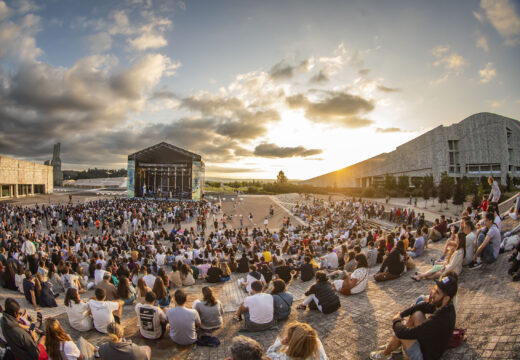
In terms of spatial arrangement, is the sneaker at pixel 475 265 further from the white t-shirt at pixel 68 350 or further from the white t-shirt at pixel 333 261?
the white t-shirt at pixel 68 350

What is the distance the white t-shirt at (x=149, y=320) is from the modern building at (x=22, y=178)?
50.4m

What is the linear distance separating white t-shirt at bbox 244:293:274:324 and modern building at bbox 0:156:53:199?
51638 mm

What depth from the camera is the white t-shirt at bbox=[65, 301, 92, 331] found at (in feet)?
14.3

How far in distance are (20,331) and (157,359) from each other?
1.84 metres

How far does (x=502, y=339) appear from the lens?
116 inches

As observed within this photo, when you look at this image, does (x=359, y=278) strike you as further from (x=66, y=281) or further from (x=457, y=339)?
(x=66, y=281)

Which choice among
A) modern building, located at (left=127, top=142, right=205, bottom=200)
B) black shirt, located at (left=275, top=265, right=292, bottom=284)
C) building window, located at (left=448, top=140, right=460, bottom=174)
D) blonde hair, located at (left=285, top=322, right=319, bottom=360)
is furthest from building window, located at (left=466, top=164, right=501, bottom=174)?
blonde hair, located at (left=285, top=322, right=319, bottom=360)

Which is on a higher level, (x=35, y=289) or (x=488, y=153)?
(x=488, y=153)

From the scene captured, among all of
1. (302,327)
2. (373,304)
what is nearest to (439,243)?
(373,304)

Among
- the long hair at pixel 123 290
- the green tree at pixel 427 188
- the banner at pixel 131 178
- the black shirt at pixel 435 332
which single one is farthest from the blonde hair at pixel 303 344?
the banner at pixel 131 178

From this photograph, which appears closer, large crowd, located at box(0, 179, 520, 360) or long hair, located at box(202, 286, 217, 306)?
large crowd, located at box(0, 179, 520, 360)

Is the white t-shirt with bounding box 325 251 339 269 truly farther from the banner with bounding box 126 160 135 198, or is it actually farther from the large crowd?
the banner with bounding box 126 160 135 198

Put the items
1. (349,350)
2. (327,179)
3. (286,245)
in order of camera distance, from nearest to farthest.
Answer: (349,350)
(286,245)
(327,179)

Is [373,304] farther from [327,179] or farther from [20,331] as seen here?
[327,179]
